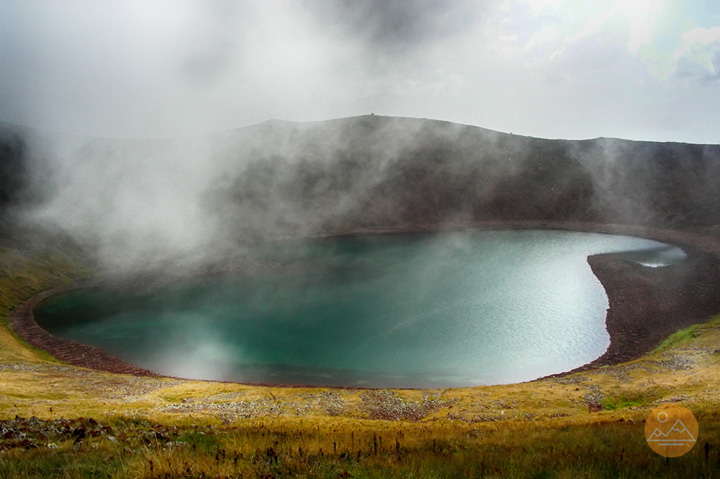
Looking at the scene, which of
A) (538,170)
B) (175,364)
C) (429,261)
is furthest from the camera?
(538,170)

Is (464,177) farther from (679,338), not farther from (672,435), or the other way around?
(672,435)

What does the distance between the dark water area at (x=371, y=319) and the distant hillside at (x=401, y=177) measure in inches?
1339

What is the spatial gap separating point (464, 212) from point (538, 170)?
31.2 metres

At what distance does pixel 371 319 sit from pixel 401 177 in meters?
92.2

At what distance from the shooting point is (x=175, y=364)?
40844 millimetres

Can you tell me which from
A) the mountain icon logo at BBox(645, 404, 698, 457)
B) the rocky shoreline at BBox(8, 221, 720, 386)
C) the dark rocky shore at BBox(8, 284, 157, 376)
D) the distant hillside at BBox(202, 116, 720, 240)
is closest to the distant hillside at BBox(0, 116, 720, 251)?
the distant hillside at BBox(202, 116, 720, 240)

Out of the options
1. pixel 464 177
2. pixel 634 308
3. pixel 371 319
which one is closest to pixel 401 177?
pixel 464 177

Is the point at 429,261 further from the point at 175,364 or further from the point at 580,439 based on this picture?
the point at 580,439

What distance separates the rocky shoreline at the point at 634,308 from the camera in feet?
132

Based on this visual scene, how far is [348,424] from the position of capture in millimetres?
21875

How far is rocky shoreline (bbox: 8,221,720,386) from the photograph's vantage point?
40312mm

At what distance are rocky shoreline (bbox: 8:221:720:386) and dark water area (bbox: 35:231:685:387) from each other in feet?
4.95

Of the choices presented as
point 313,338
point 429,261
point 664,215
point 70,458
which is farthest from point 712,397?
point 664,215

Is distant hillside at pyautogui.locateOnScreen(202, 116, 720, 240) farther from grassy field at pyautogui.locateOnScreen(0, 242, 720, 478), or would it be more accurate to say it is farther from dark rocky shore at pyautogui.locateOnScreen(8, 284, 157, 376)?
grassy field at pyautogui.locateOnScreen(0, 242, 720, 478)
